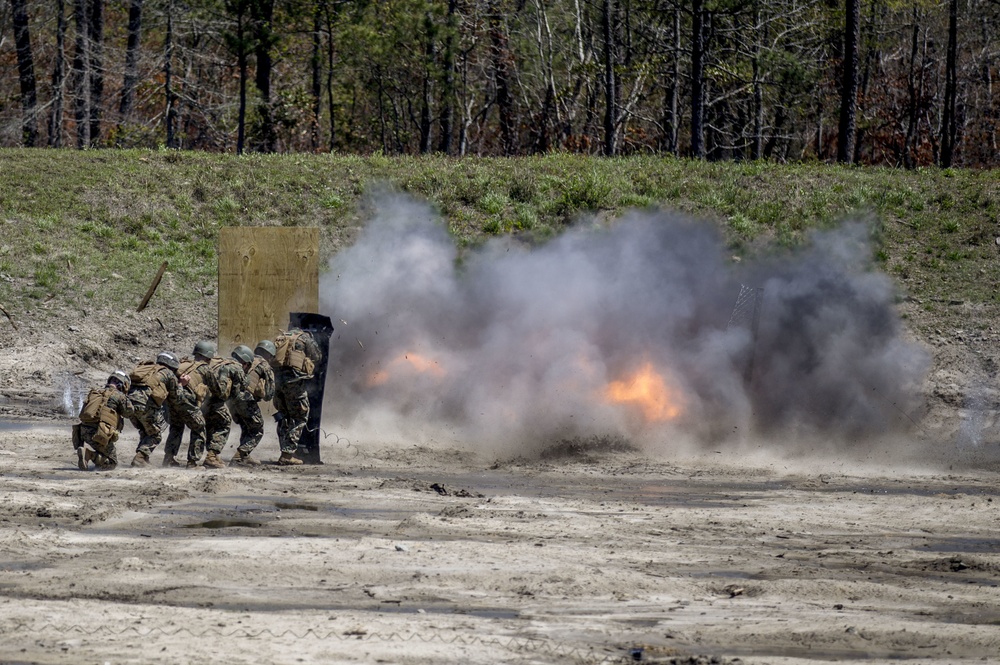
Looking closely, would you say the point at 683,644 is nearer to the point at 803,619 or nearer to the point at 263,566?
the point at 803,619

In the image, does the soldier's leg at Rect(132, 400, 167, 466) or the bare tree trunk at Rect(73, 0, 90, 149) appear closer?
the soldier's leg at Rect(132, 400, 167, 466)

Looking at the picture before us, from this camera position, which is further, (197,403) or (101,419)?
(197,403)

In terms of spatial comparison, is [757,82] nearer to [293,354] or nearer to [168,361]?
[293,354]

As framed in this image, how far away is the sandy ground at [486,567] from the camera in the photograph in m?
7.54

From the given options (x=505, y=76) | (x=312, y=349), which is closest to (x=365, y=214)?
(x=312, y=349)

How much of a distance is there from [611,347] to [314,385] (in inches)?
162

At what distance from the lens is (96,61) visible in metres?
43.2

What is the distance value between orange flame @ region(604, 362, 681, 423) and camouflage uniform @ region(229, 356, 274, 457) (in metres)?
4.30

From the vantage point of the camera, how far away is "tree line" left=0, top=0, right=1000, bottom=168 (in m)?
37.0

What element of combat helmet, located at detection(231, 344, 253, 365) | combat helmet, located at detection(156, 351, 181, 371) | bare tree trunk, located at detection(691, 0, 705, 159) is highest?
bare tree trunk, located at detection(691, 0, 705, 159)

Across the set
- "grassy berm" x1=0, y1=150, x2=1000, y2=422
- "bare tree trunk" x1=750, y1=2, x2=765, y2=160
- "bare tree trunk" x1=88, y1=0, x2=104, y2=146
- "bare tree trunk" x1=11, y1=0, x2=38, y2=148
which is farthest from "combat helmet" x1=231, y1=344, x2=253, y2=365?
"bare tree trunk" x1=88, y1=0, x2=104, y2=146

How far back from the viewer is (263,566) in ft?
29.9

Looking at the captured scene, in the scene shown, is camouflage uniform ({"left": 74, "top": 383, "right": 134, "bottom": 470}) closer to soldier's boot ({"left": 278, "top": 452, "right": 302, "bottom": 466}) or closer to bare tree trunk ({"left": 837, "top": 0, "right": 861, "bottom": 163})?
soldier's boot ({"left": 278, "top": 452, "right": 302, "bottom": 466})

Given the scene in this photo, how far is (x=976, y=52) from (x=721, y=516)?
144ft
